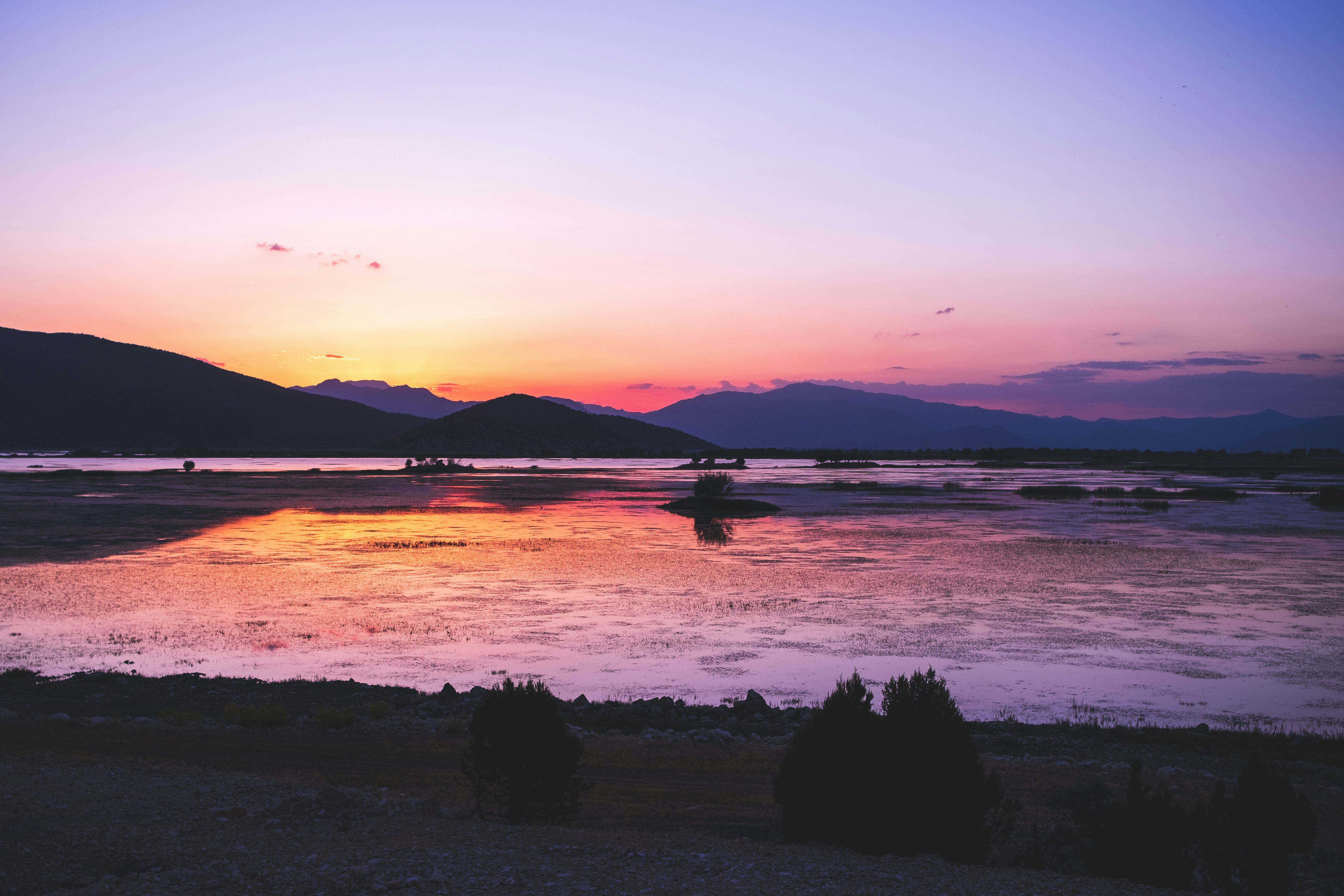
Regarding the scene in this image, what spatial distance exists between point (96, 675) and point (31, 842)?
346 inches

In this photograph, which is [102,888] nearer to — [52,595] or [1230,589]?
[52,595]

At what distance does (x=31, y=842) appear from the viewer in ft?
25.3

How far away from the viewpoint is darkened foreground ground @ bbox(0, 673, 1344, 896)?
23.5 ft

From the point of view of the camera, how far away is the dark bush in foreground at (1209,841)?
7859 mm

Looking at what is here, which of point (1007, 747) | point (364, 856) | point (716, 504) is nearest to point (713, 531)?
point (716, 504)

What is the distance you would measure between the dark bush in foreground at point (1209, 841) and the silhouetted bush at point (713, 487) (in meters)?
45.7

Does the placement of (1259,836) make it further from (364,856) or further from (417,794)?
(417,794)

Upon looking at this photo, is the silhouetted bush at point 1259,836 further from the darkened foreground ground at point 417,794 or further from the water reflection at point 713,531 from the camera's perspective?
the water reflection at point 713,531

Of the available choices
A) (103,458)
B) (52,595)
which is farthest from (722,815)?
(103,458)

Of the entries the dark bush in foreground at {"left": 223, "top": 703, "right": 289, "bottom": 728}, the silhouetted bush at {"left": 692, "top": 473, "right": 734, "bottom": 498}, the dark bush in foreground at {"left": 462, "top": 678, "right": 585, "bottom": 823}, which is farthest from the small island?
the dark bush in foreground at {"left": 462, "top": 678, "right": 585, "bottom": 823}

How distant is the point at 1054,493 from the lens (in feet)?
212

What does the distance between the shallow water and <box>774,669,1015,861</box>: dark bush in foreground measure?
6.17 m

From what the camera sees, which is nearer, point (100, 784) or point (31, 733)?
point (100, 784)

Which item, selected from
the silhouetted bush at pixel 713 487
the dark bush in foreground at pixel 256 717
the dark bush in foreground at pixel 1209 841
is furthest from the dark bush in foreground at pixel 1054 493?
the dark bush in foreground at pixel 256 717
